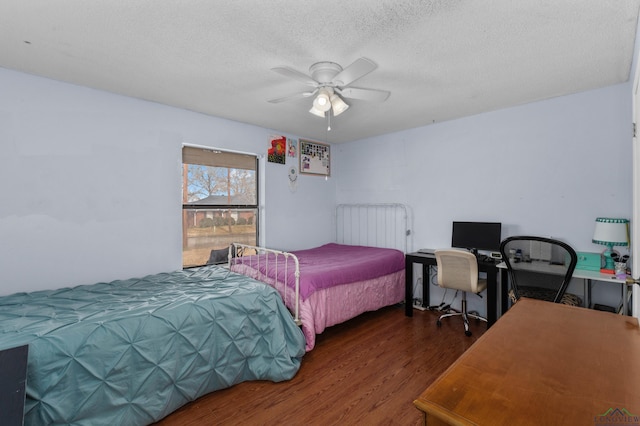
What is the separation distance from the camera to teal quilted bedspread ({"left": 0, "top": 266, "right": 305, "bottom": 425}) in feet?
5.11

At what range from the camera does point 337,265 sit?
3.19m

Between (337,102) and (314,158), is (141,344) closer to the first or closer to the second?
(337,102)

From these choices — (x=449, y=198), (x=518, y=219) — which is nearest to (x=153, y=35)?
(x=449, y=198)

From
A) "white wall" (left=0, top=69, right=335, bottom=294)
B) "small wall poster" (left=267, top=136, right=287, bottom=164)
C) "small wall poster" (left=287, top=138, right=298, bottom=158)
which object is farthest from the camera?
"small wall poster" (left=287, top=138, right=298, bottom=158)

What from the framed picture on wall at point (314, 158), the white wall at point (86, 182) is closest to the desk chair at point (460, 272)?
the framed picture on wall at point (314, 158)

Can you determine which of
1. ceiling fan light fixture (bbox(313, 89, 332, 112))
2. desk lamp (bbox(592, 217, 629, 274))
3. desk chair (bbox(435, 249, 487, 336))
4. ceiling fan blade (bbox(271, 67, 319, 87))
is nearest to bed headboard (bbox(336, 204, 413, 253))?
desk chair (bbox(435, 249, 487, 336))

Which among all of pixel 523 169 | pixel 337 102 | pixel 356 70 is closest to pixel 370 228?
pixel 523 169

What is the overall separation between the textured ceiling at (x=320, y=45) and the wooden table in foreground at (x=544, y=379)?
1639 millimetres

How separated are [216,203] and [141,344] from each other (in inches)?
80.6

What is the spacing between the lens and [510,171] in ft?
10.6

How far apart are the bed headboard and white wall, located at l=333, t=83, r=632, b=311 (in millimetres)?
154

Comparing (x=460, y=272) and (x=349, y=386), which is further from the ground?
(x=460, y=272)

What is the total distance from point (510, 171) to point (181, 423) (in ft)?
11.9

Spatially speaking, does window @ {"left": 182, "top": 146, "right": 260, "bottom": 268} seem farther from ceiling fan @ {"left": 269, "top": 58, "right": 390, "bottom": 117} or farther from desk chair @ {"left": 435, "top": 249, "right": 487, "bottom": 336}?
desk chair @ {"left": 435, "top": 249, "right": 487, "bottom": 336}
